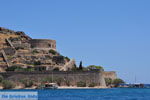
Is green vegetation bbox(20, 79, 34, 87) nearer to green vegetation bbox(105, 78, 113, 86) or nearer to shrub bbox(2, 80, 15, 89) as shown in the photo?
shrub bbox(2, 80, 15, 89)

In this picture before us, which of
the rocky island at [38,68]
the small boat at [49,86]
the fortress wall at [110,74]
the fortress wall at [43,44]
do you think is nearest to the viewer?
the small boat at [49,86]

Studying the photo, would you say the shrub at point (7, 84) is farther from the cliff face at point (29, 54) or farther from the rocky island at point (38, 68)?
the cliff face at point (29, 54)

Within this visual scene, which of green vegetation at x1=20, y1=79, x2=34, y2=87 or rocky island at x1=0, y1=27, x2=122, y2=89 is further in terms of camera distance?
rocky island at x1=0, y1=27, x2=122, y2=89

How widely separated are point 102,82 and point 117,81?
46.3ft

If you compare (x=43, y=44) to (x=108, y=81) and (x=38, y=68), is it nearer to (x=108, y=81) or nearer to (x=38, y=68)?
(x=38, y=68)

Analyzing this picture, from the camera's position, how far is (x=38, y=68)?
9938 cm

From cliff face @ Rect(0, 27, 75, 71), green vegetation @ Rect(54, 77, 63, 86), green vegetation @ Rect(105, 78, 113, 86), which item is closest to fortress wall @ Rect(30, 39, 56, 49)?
cliff face @ Rect(0, 27, 75, 71)

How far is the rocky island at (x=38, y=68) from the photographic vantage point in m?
94.9

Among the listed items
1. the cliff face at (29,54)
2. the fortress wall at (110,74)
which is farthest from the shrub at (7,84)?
the fortress wall at (110,74)

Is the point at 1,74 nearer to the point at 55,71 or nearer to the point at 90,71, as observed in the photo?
the point at 55,71

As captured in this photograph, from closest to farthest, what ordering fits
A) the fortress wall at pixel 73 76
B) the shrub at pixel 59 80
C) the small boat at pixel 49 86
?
the small boat at pixel 49 86
the fortress wall at pixel 73 76
the shrub at pixel 59 80

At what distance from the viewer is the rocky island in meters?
94.9

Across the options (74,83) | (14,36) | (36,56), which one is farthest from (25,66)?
(14,36)

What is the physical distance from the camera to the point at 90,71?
94.9 m
